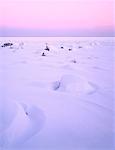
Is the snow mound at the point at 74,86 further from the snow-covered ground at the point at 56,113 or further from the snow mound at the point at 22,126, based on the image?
the snow mound at the point at 22,126

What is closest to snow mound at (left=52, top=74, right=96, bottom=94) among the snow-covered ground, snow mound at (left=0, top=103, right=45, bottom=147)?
the snow-covered ground

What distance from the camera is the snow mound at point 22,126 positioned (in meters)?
1.83

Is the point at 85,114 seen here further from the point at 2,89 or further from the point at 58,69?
the point at 58,69

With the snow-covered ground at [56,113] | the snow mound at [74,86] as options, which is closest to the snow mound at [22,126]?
the snow-covered ground at [56,113]

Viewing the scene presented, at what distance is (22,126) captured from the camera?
200 cm

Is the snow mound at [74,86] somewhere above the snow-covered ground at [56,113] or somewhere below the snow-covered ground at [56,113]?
above

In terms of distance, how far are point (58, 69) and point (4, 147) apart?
2.68m

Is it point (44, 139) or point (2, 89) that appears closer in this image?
point (44, 139)

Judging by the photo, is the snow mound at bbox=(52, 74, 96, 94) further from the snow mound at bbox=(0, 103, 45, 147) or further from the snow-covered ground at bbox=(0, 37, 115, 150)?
the snow mound at bbox=(0, 103, 45, 147)

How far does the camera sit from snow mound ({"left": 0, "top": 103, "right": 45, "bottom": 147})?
72.1 inches

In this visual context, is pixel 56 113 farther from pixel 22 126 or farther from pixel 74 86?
pixel 74 86

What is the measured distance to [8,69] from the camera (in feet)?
14.3

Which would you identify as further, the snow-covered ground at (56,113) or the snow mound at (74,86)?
the snow mound at (74,86)

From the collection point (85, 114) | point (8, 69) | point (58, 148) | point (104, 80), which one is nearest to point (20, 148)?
point (58, 148)
